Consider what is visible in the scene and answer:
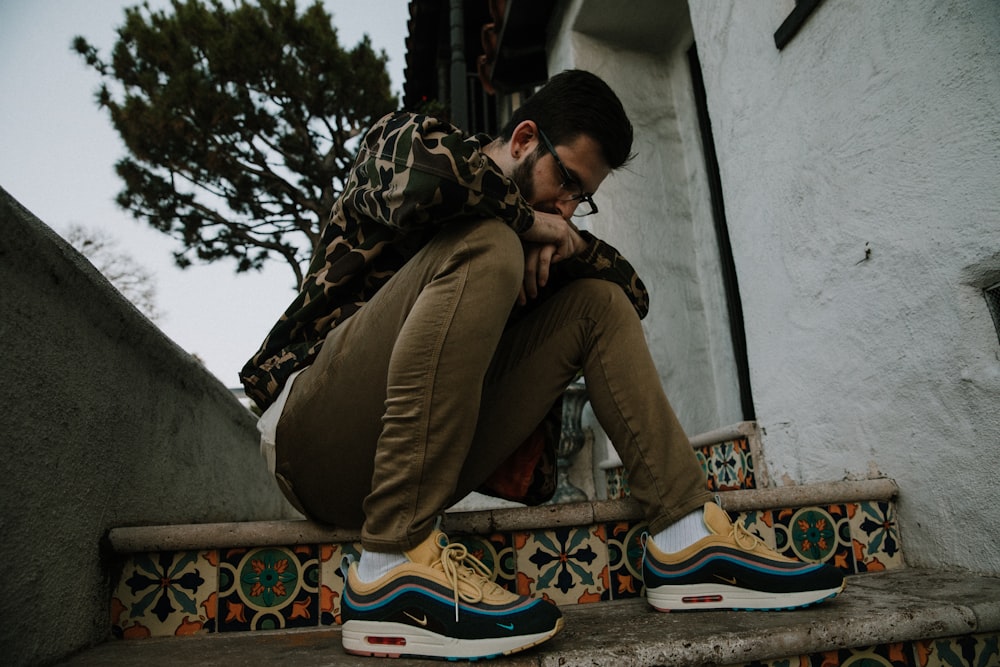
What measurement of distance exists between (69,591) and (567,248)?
3.50 ft

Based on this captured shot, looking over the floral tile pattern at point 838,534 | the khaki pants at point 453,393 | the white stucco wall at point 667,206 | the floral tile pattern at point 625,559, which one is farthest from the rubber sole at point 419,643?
the white stucco wall at point 667,206

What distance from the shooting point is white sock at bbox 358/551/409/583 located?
2.89 ft

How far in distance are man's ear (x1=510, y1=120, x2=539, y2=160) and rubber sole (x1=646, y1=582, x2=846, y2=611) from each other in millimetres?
920

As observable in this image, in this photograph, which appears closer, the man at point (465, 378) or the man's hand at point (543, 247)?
the man at point (465, 378)

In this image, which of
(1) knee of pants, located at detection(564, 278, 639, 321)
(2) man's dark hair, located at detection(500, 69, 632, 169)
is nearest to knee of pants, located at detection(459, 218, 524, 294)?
(1) knee of pants, located at detection(564, 278, 639, 321)

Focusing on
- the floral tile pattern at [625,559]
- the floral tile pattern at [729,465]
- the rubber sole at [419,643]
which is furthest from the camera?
the floral tile pattern at [729,465]

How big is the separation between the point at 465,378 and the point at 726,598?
0.59 m

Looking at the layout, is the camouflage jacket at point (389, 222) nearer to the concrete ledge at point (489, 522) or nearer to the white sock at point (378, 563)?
the concrete ledge at point (489, 522)

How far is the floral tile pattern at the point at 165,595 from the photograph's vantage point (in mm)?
1115

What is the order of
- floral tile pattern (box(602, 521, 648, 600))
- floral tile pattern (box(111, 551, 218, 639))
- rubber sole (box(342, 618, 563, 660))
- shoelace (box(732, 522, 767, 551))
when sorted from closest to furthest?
rubber sole (box(342, 618, 563, 660)) < shoelace (box(732, 522, 767, 551)) < floral tile pattern (box(111, 551, 218, 639)) < floral tile pattern (box(602, 521, 648, 600))

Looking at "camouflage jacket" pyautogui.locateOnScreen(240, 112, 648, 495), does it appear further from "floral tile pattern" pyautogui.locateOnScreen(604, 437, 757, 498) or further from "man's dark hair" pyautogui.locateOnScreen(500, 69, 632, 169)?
"floral tile pattern" pyautogui.locateOnScreen(604, 437, 757, 498)

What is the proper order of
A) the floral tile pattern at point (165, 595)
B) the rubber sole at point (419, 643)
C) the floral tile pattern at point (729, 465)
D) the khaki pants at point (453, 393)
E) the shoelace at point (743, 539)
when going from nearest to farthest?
the rubber sole at point (419, 643) < the khaki pants at point (453, 393) < the shoelace at point (743, 539) < the floral tile pattern at point (165, 595) < the floral tile pattern at point (729, 465)

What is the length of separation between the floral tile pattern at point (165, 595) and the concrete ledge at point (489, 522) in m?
0.04

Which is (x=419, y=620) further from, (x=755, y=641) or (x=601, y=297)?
(x=601, y=297)
